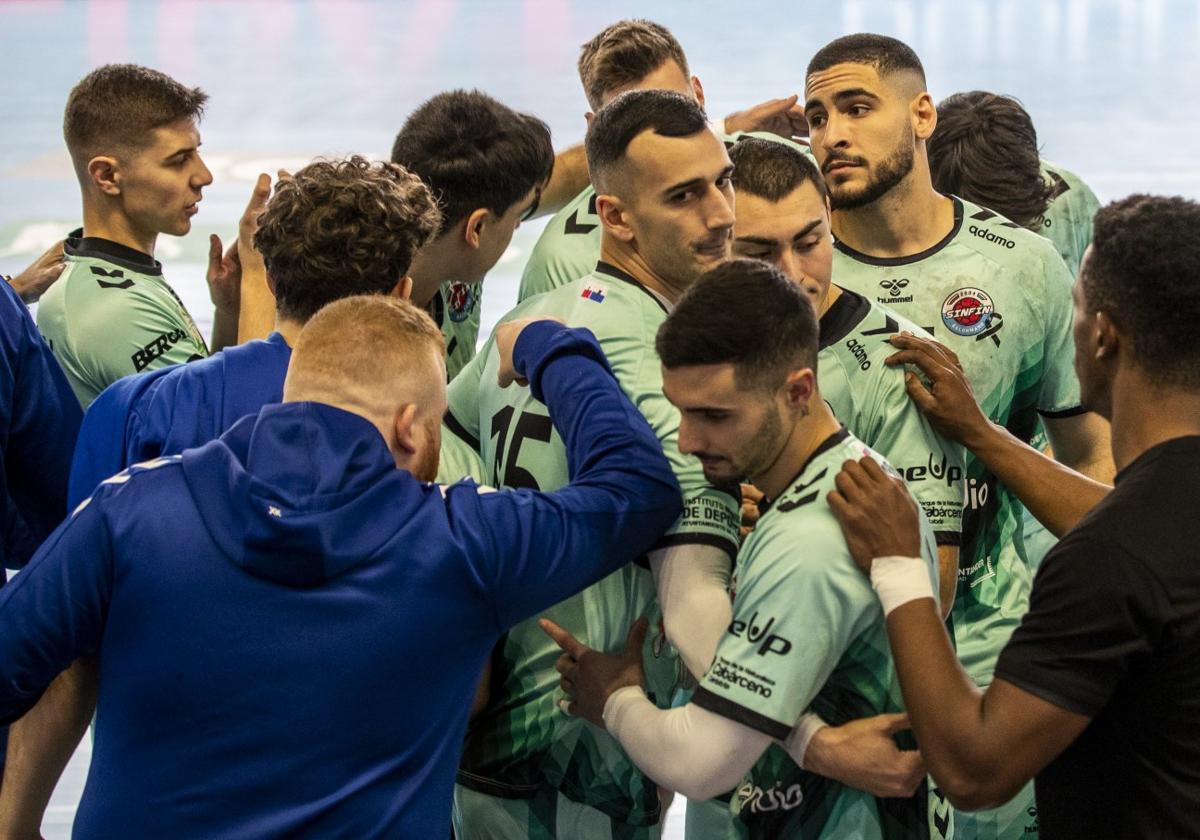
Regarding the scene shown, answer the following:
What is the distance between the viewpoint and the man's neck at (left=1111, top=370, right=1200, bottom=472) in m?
2.65

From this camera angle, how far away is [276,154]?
1250cm

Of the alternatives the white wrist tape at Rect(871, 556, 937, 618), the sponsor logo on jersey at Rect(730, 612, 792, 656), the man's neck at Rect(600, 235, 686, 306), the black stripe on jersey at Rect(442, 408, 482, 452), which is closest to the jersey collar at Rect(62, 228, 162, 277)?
the black stripe on jersey at Rect(442, 408, 482, 452)

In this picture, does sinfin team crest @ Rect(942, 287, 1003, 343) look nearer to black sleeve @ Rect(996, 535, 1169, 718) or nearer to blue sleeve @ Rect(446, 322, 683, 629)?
blue sleeve @ Rect(446, 322, 683, 629)

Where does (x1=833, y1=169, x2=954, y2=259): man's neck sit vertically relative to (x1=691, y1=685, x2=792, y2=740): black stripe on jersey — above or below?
above

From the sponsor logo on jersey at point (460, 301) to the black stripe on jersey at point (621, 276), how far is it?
5.03ft

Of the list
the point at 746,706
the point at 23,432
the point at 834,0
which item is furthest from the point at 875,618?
the point at 834,0

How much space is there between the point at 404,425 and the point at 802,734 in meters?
0.93

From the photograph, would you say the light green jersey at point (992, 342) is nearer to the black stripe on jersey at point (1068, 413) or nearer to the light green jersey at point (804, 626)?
the black stripe on jersey at point (1068, 413)

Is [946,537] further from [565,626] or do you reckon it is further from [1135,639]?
[1135,639]

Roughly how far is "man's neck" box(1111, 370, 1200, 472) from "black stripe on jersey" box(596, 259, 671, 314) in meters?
1.03

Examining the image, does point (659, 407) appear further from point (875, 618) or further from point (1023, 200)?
point (1023, 200)

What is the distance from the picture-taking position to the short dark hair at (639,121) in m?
3.46

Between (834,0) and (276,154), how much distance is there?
9114 millimetres

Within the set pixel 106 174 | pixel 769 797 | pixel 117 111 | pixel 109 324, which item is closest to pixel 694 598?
pixel 769 797
